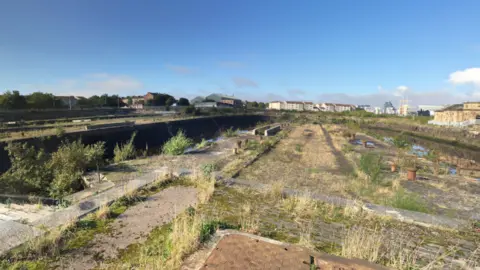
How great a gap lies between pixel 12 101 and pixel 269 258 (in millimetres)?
54528

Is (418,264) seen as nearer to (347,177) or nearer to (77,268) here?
(77,268)

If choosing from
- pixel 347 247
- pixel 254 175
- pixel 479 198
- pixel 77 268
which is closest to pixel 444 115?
pixel 479 198

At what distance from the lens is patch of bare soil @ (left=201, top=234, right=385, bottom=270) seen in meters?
2.54

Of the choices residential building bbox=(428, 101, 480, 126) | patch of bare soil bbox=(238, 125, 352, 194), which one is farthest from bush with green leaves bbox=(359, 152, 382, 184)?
residential building bbox=(428, 101, 480, 126)

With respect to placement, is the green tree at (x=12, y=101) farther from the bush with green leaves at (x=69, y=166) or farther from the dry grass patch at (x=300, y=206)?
the dry grass patch at (x=300, y=206)

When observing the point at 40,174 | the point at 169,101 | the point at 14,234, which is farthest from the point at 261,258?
the point at 169,101

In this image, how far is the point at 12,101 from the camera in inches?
1555

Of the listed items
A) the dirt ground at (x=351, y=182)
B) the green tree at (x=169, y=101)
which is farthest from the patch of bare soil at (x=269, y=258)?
the green tree at (x=169, y=101)

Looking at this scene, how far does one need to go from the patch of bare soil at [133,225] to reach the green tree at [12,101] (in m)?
50.1

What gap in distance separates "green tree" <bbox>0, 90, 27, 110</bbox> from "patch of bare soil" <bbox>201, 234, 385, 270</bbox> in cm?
5281

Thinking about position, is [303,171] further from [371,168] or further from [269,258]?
[269,258]

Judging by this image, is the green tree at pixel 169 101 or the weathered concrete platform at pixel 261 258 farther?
the green tree at pixel 169 101

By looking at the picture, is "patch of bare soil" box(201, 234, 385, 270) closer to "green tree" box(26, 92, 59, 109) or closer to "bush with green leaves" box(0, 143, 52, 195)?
"bush with green leaves" box(0, 143, 52, 195)

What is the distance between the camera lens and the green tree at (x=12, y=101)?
3834cm
